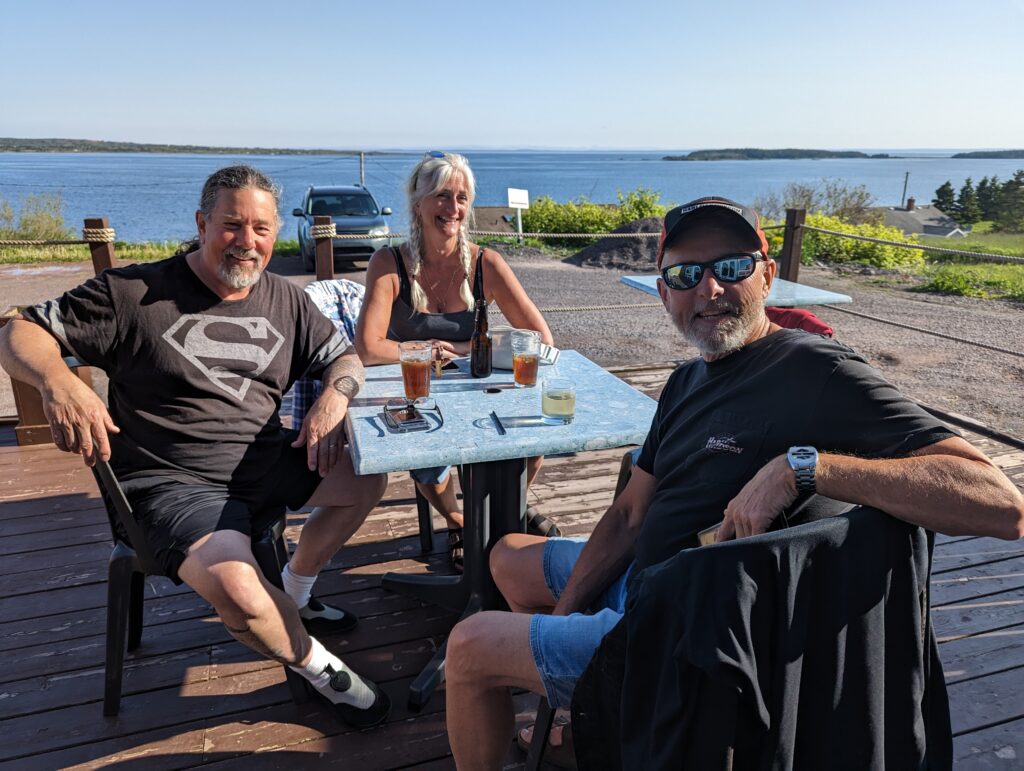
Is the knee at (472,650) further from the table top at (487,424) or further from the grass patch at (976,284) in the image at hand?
the grass patch at (976,284)

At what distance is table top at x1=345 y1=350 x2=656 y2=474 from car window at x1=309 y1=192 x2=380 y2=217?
38.8 ft

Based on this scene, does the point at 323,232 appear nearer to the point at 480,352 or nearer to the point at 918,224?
the point at 480,352

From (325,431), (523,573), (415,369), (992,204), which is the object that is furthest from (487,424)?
(992,204)

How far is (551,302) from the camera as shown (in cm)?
1042

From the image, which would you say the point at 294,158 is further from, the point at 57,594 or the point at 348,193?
the point at 57,594

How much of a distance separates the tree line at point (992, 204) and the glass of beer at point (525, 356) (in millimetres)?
35392

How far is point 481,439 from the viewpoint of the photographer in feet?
6.01

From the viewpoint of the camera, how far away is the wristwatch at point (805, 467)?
1162 millimetres

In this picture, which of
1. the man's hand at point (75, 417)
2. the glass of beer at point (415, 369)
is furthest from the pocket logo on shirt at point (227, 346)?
the glass of beer at point (415, 369)

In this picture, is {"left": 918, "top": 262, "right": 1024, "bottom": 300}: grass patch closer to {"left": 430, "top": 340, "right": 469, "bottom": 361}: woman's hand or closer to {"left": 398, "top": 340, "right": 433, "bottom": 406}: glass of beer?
{"left": 430, "top": 340, "right": 469, "bottom": 361}: woman's hand

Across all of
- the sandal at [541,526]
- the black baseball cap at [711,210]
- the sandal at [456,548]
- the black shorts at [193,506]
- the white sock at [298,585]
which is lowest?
the sandal at [456,548]

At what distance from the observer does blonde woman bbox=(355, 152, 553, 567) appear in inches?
109

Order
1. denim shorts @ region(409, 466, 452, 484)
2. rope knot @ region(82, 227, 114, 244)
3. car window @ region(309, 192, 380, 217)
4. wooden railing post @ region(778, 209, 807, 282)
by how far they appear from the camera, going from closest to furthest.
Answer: denim shorts @ region(409, 466, 452, 484), rope knot @ region(82, 227, 114, 244), wooden railing post @ region(778, 209, 807, 282), car window @ region(309, 192, 380, 217)

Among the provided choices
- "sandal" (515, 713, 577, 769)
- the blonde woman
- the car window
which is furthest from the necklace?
the car window
